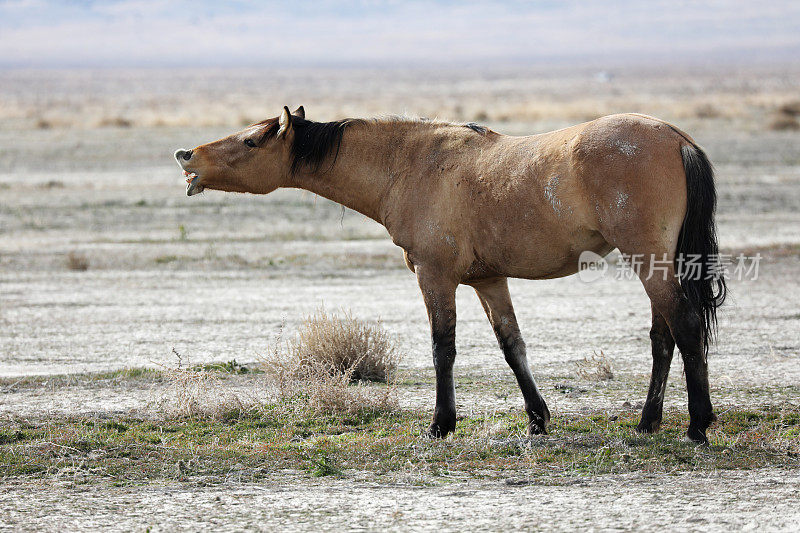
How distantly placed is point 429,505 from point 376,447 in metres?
1.26

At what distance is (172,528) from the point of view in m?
5.96

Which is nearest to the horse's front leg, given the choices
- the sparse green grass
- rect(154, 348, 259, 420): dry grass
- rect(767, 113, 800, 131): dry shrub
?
the sparse green grass

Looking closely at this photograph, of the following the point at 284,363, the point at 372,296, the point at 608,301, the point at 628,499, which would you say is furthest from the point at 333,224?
the point at 628,499

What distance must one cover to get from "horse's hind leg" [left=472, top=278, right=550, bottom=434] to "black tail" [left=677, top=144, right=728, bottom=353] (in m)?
1.39

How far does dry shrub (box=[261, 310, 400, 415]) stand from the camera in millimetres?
8656

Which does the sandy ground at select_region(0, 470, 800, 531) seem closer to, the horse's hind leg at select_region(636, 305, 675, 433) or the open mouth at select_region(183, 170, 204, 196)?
the horse's hind leg at select_region(636, 305, 675, 433)

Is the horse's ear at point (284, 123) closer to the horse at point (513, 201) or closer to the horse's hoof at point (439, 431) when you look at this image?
the horse at point (513, 201)

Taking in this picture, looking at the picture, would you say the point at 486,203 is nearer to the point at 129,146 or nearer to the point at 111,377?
the point at 111,377

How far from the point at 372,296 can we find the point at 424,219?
7130 mm

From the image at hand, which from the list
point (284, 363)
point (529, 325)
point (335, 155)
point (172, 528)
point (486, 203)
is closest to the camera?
point (172, 528)

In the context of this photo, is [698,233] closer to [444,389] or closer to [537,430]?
[537,430]

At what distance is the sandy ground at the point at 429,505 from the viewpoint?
19.6 ft

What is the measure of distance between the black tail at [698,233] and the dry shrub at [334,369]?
2.80 m

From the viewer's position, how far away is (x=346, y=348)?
9867 millimetres
